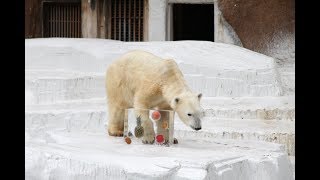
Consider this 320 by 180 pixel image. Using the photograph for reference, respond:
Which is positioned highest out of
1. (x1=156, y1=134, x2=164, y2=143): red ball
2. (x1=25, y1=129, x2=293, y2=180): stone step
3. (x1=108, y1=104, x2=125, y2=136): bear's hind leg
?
(x1=108, y1=104, x2=125, y2=136): bear's hind leg

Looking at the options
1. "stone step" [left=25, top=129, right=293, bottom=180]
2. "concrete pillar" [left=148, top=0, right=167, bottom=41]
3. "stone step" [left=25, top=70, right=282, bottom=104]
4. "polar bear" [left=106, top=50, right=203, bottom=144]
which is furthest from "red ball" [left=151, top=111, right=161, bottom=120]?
"concrete pillar" [left=148, top=0, right=167, bottom=41]

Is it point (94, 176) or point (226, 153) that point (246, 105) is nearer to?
point (226, 153)

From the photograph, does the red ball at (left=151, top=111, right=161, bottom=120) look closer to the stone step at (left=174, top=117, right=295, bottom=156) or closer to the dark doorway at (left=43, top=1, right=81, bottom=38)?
the stone step at (left=174, top=117, right=295, bottom=156)

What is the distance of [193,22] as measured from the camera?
22906 mm

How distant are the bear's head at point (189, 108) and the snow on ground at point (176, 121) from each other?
1.19 feet

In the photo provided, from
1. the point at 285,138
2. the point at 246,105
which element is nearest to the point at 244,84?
the point at 246,105

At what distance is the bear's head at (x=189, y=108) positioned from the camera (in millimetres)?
8055

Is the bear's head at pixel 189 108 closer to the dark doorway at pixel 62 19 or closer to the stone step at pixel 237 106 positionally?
the stone step at pixel 237 106

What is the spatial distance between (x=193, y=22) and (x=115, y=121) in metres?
13.7

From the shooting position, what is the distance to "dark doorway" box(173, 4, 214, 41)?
21.5 m

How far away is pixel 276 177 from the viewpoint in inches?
328

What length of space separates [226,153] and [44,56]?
773 centimetres

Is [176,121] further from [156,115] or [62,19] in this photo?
[62,19]

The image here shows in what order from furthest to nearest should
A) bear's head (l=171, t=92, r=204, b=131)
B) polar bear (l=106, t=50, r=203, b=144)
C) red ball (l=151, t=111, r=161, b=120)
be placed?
red ball (l=151, t=111, r=161, b=120) → polar bear (l=106, t=50, r=203, b=144) → bear's head (l=171, t=92, r=204, b=131)
